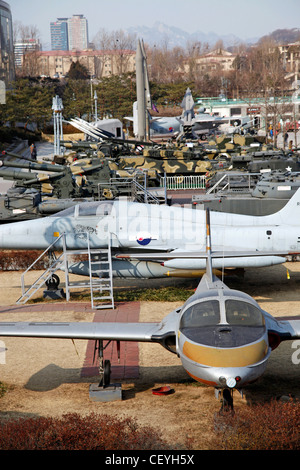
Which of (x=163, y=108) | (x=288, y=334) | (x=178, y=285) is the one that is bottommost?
(x=178, y=285)

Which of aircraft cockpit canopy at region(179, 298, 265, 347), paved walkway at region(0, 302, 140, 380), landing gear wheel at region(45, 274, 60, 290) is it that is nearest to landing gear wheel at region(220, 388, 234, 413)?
aircraft cockpit canopy at region(179, 298, 265, 347)

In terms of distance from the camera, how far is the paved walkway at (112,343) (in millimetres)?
11438

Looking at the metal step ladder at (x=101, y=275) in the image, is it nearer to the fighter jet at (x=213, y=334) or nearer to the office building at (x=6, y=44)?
the fighter jet at (x=213, y=334)

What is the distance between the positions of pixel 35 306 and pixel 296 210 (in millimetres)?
8205

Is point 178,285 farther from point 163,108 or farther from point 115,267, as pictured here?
point 163,108

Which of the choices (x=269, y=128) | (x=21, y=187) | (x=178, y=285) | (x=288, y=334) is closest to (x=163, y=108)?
(x=269, y=128)

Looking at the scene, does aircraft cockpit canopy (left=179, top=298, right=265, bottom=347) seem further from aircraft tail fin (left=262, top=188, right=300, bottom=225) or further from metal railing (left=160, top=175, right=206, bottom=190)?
metal railing (left=160, top=175, right=206, bottom=190)

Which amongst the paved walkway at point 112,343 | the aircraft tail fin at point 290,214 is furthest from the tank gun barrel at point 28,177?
the aircraft tail fin at point 290,214

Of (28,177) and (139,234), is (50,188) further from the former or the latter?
(139,234)

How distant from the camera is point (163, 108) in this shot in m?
94.2

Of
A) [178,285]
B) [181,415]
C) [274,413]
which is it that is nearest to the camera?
[274,413]

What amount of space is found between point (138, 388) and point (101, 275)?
576 cm

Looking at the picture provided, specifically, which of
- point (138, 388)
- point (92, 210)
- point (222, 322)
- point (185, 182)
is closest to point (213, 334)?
point (222, 322)
